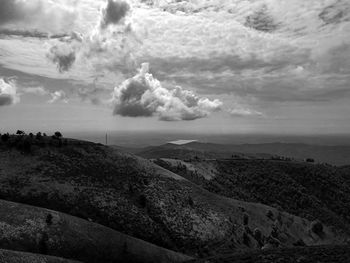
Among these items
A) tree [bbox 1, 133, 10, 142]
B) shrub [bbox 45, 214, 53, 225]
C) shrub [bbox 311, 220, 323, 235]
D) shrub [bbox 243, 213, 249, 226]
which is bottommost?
shrub [bbox 311, 220, 323, 235]

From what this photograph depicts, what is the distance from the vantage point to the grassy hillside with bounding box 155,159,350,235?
10356cm

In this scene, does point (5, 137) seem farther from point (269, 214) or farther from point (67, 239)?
point (269, 214)

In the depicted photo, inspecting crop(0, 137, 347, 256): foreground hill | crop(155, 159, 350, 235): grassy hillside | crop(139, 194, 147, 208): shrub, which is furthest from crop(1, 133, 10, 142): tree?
crop(155, 159, 350, 235): grassy hillside

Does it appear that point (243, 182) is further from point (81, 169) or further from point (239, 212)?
point (81, 169)

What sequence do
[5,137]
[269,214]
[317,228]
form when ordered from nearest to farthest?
1. [5,137]
2. [269,214]
3. [317,228]

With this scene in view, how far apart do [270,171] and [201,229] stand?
3071 inches

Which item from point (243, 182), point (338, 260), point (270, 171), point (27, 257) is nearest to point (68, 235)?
point (27, 257)

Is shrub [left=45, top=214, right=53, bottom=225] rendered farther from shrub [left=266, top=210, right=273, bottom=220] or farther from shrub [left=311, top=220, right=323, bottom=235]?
shrub [left=311, top=220, right=323, bottom=235]

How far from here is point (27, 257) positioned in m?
31.3

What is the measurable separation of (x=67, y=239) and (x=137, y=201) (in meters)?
21.9

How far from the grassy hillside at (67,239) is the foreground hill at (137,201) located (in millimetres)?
5695

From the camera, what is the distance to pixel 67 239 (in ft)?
133

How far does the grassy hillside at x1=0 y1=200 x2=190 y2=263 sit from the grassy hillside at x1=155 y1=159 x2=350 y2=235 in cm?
5234

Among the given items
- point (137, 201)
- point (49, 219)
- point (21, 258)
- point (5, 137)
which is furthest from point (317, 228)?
point (5, 137)
